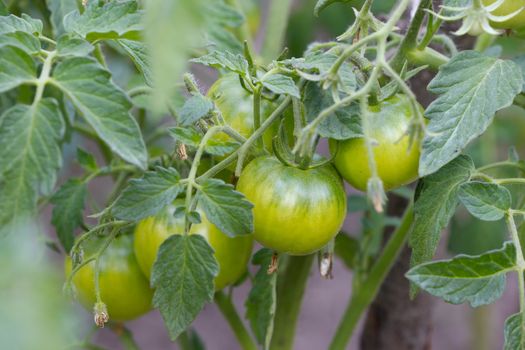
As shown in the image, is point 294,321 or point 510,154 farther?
point 294,321

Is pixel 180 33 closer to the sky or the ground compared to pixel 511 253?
closer to the sky

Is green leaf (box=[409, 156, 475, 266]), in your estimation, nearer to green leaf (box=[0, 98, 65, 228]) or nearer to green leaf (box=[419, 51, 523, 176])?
green leaf (box=[419, 51, 523, 176])

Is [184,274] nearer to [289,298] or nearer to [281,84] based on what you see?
[281,84]

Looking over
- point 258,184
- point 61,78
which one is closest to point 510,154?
point 258,184

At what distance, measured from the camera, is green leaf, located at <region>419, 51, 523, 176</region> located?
521 mm

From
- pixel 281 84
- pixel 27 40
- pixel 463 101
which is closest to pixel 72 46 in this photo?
pixel 27 40

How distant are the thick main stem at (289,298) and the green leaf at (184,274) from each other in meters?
0.23

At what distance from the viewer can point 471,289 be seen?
52 cm

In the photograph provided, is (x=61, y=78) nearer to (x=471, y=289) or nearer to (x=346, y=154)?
(x=346, y=154)

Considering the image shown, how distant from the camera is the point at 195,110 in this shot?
1.74 feet

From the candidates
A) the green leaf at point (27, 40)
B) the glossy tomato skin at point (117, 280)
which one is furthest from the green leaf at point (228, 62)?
the glossy tomato skin at point (117, 280)

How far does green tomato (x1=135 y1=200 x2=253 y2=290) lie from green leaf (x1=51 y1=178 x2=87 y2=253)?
94 mm

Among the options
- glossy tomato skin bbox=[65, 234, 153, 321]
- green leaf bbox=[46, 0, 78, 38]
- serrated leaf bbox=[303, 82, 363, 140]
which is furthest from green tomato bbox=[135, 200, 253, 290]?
green leaf bbox=[46, 0, 78, 38]

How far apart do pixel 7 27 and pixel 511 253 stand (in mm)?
396
